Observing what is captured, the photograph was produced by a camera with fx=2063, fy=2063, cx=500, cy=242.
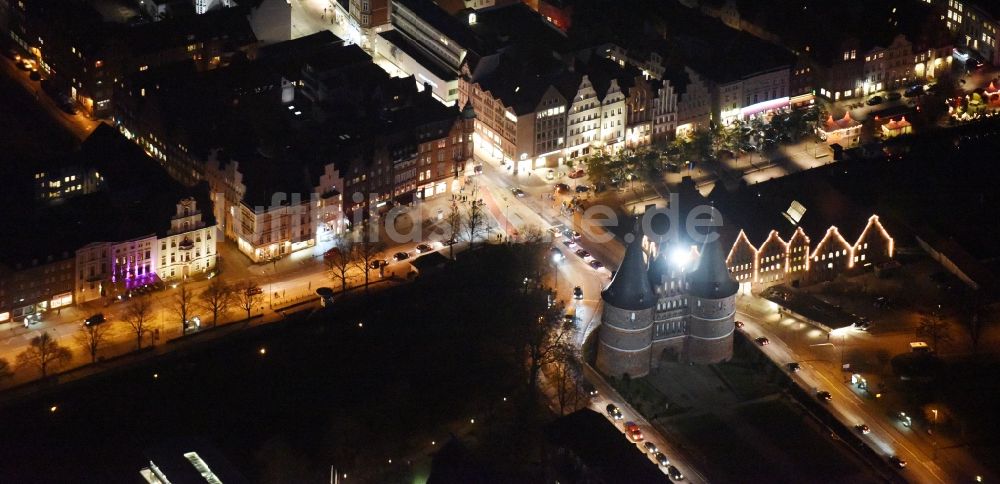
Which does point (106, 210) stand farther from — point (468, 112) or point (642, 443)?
point (642, 443)

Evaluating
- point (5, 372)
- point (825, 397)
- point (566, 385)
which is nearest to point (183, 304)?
point (5, 372)

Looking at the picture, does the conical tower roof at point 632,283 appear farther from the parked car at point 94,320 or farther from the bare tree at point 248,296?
the parked car at point 94,320

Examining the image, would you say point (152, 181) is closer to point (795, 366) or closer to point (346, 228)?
point (346, 228)

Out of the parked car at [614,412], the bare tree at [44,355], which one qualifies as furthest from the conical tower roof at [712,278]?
the bare tree at [44,355]

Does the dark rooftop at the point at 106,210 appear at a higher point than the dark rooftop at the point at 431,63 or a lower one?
lower

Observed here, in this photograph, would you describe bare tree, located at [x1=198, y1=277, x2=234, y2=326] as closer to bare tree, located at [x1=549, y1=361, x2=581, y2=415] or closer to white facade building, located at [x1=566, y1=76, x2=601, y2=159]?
bare tree, located at [x1=549, y1=361, x2=581, y2=415]

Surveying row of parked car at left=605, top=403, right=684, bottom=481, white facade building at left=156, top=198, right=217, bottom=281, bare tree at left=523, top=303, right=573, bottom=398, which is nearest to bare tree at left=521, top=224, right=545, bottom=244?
bare tree at left=523, top=303, right=573, bottom=398
